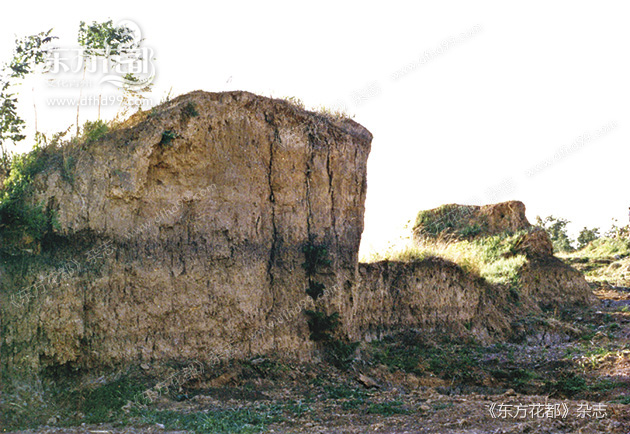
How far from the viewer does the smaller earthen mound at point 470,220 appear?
23297 millimetres

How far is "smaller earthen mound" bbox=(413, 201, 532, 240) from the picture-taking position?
23.3 meters

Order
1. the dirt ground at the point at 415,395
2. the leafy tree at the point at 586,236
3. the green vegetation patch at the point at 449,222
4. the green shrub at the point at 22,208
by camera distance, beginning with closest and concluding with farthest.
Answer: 1. the dirt ground at the point at 415,395
2. the green shrub at the point at 22,208
3. the green vegetation patch at the point at 449,222
4. the leafy tree at the point at 586,236

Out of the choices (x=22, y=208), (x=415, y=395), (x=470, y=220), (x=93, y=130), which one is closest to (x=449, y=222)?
(x=470, y=220)

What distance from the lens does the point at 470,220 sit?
→ 23.8m

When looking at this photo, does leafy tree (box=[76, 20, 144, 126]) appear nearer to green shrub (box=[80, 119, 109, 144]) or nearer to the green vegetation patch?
green shrub (box=[80, 119, 109, 144])

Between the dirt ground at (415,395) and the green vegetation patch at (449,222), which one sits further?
the green vegetation patch at (449,222)

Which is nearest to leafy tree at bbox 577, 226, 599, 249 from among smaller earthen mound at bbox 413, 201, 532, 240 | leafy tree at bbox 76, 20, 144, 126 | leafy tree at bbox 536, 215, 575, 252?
leafy tree at bbox 536, 215, 575, 252

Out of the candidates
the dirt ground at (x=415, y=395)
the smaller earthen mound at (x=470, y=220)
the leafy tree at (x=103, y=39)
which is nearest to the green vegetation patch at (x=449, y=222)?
the smaller earthen mound at (x=470, y=220)

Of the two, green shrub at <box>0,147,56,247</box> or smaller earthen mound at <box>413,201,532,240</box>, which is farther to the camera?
smaller earthen mound at <box>413,201,532,240</box>

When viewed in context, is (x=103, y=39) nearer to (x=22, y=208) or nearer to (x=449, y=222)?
(x=22, y=208)

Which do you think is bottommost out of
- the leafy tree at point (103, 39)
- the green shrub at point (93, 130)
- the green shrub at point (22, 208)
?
the green shrub at point (22, 208)

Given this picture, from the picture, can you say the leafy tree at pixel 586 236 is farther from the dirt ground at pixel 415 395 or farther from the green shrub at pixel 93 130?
the green shrub at pixel 93 130

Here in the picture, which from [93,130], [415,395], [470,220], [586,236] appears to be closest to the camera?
[93,130]

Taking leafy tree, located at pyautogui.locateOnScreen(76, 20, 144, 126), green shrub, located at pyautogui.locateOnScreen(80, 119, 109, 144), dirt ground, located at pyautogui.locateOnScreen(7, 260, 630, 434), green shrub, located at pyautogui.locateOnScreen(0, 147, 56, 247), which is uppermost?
leafy tree, located at pyautogui.locateOnScreen(76, 20, 144, 126)
